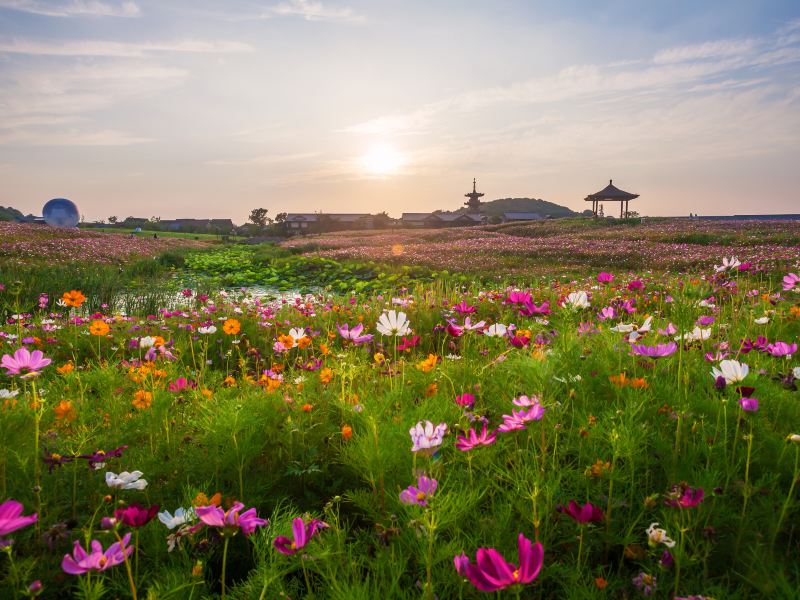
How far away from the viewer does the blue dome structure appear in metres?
52.9

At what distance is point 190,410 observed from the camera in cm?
270

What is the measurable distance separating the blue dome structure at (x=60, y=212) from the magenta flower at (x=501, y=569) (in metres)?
62.9

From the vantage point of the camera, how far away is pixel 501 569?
965 millimetres

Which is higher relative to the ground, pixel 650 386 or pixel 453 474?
pixel 650 386

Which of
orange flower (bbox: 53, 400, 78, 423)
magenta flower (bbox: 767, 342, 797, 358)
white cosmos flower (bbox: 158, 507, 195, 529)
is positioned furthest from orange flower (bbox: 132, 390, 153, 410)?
magenta flower (bbox: 767, 342, 797, 358)

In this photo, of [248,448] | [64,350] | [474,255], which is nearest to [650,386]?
[248,448]

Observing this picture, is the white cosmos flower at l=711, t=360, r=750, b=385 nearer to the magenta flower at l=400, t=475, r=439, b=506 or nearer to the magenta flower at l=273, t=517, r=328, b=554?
the magenta flower at l=400, t=475, r=439, b=506

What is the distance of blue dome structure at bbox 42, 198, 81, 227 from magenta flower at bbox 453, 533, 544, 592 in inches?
2478

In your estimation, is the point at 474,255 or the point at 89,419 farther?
the point at 474,255

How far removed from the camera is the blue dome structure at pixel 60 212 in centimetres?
5291

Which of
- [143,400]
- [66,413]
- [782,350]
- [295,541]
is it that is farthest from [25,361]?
[782,350]

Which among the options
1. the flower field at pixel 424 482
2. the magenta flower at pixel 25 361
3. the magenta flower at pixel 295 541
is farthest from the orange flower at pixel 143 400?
the magenta flower at pixel 295 541

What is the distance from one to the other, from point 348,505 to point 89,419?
1405 millimetres

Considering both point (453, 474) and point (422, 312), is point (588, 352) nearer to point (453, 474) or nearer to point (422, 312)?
point (453, 474)
